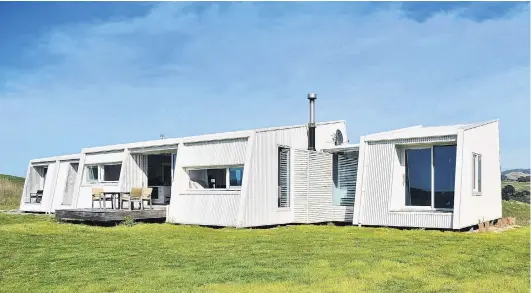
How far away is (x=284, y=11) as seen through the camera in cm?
1462

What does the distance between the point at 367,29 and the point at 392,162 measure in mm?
3991

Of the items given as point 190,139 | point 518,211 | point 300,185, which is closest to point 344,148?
point 300,185

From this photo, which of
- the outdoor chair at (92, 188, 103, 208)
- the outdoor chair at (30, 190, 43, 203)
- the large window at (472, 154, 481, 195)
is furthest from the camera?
the outdoor chair at (30, 190, 43, 203)

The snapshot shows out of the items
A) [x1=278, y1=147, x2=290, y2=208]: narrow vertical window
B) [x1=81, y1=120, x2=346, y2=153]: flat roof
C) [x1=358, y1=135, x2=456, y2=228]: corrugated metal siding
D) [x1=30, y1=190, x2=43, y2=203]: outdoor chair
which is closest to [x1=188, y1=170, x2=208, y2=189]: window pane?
[x1=81, y1=120, x2=346, y2=153]: flat roof

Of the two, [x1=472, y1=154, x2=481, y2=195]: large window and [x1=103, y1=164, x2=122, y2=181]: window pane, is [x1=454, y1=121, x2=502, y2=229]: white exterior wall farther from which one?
[x1=103, y1=164, x2=122, y2=181]: window pane

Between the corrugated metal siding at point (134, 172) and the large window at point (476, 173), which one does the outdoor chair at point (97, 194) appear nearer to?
the corrugated metal siding at point (134, 172)

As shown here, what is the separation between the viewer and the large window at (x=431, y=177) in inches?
623

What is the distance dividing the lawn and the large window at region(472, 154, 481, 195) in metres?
1.49

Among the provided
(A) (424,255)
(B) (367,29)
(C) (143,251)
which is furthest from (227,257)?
(B) (367,29)

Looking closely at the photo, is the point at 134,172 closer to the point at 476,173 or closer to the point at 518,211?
the point at 476,173

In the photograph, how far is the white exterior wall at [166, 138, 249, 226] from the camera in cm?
1717

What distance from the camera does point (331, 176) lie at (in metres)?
19.1

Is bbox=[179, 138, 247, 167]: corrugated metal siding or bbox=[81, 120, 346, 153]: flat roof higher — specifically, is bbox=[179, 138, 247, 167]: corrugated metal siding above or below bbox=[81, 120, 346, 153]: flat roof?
below

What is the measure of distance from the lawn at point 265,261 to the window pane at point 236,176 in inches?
71.8
